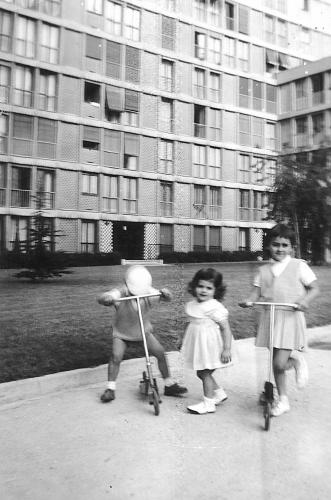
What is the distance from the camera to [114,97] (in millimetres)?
2428

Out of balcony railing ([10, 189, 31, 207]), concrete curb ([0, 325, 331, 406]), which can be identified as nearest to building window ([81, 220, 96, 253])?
balcony railing ([10, 189, 31, 207])

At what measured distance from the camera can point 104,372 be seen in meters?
3.54

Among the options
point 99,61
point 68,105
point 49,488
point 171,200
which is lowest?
point 49,488

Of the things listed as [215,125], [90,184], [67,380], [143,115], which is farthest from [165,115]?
[67,380]

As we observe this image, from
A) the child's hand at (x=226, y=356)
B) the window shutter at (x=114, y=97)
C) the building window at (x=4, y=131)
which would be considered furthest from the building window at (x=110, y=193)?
the child's hand at (x=226, y=356)

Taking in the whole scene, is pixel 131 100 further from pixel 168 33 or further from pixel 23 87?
pixel 23 87

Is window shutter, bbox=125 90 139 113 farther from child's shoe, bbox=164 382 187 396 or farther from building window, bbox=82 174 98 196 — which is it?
child's shoe, bbox=164 382 187 396

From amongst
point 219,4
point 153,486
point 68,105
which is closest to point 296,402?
point 153,486

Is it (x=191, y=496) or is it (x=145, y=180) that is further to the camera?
(x=145, y=180)

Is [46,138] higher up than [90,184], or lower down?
higher up

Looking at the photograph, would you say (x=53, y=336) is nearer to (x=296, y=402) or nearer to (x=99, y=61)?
(x=296, y=402)

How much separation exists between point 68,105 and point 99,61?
0.32m

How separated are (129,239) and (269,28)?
161 centimetres

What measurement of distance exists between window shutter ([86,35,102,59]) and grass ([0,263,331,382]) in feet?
3.52
